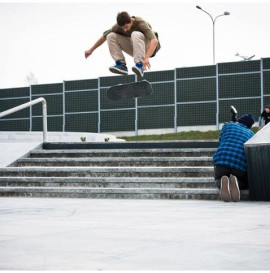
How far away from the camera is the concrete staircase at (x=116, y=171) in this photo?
993cm

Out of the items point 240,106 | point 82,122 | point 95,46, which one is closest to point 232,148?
point 95,46

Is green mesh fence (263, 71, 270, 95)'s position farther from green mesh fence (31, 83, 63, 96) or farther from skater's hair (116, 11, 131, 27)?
skater's hair (116, 11, 131, 27)

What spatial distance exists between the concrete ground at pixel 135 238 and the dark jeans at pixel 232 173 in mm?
854

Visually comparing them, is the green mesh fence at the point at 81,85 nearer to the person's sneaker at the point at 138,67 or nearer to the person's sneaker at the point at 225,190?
the person's sneaker at the point at 138,67

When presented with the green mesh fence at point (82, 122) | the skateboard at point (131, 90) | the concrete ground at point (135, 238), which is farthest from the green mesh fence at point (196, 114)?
the concrete ground at point (135, 238)

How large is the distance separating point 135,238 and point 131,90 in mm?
6162

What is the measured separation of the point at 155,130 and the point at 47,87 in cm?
1004

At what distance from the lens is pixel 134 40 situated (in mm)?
9094

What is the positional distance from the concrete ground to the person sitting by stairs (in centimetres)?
78

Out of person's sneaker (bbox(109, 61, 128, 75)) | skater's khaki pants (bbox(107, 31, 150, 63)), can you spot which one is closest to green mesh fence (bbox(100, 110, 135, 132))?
person's sneaker (bbox(109, 61, 128, 75))

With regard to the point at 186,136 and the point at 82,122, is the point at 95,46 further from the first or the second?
the point at 82,122

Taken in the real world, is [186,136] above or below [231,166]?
above

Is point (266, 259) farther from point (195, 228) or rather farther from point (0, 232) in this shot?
point (0, 232)

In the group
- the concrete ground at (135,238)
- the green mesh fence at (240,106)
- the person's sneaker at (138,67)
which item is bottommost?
the concrete ground at (135,238)
